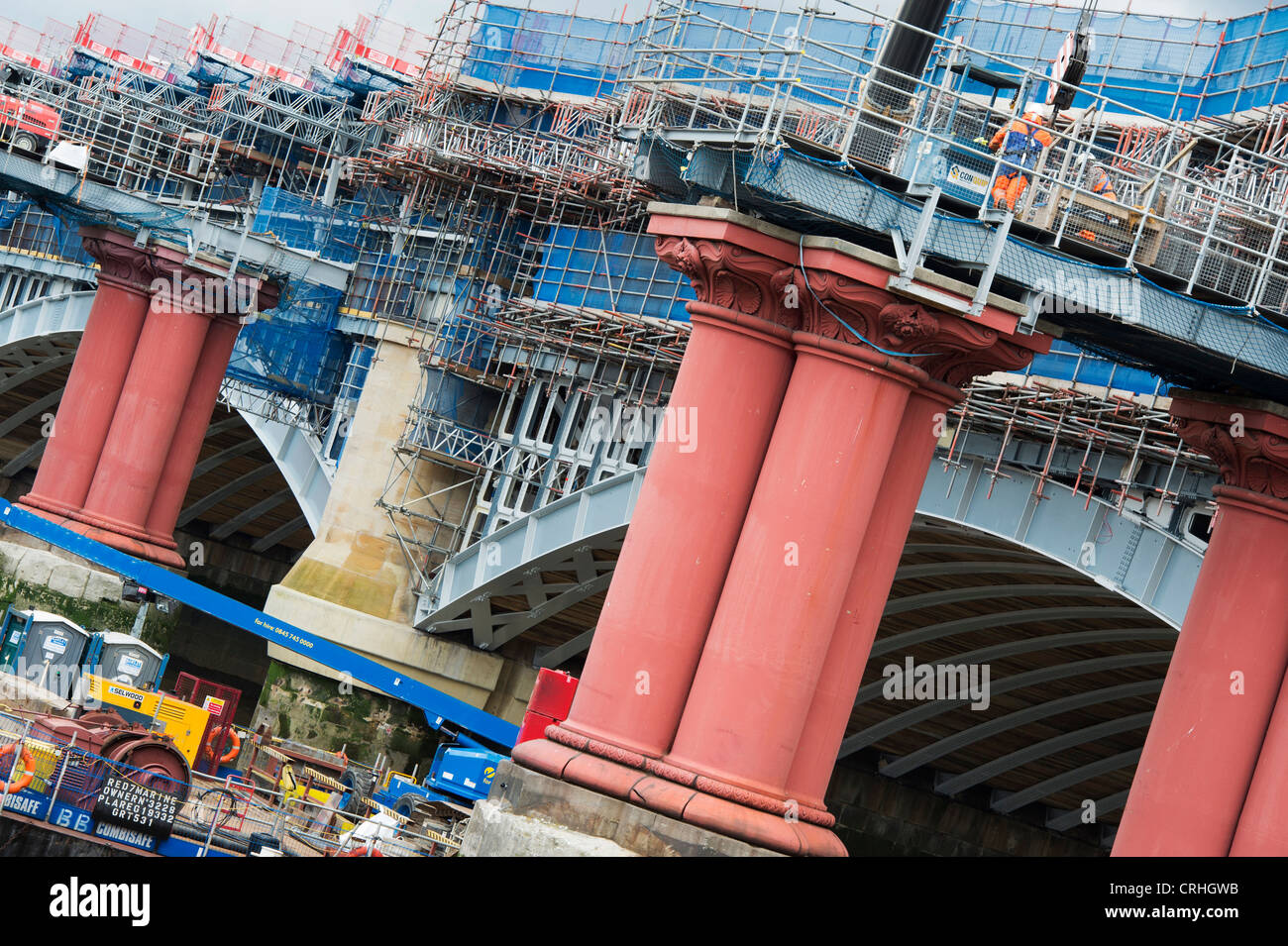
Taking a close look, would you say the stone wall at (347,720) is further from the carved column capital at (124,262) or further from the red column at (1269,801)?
the red column at (1269,801)

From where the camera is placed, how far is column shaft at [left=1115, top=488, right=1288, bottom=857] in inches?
733

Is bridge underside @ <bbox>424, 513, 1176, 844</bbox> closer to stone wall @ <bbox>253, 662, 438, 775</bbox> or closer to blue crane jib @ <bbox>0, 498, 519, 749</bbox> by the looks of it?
stone wall @ <bbox>253, 662, 438, 775</bbox>

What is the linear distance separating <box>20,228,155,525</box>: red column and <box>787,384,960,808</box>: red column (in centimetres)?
3318

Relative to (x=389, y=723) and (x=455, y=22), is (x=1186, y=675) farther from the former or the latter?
(x=455, y=22)

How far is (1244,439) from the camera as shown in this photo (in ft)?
63.3

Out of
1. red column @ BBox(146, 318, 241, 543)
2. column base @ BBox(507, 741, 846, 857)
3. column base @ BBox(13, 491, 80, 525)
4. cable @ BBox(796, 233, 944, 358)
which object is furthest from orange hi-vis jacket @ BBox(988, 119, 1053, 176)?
column base @ BBox(13, 491, 80, 525)

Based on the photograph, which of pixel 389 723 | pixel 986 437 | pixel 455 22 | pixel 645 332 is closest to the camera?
pixel 986 437

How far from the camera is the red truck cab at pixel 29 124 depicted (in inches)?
1877

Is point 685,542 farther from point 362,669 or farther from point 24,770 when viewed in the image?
point 362,669

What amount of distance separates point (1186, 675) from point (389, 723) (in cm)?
2759

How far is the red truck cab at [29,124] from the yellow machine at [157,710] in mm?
19482

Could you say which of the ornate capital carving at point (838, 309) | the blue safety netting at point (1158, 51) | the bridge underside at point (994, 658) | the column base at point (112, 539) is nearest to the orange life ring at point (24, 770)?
the bridge underside at point (994, 658)

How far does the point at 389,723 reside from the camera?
4362cm
